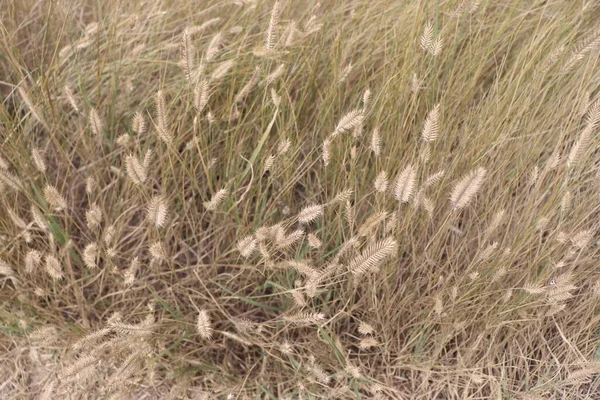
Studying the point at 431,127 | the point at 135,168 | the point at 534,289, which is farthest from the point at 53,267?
the point at 534,289

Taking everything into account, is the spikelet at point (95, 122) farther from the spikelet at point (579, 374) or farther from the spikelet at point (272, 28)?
the spikelet at point (579, 374)

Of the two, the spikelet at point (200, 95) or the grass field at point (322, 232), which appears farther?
the grass field at point (322, 232)

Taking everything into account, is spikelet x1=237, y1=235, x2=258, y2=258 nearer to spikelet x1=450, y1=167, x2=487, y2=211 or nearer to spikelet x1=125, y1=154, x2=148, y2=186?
spikelet x1=125, y1=154, x2=148, y2=186

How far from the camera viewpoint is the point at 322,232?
5.54ft

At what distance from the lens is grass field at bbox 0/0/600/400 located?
1588 mm

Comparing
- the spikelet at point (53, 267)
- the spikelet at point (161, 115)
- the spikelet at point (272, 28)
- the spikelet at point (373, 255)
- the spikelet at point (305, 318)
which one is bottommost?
the spikelet at point (305, 318)

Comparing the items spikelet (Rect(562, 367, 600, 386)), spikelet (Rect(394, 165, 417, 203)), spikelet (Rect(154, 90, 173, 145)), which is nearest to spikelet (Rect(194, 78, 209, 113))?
spikelet (Rect(154, 90, 173, 145))

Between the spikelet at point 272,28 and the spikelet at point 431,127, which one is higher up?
the spikelet at point 272,28

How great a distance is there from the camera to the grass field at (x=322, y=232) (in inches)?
62.5

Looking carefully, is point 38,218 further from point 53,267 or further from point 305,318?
point 305,318

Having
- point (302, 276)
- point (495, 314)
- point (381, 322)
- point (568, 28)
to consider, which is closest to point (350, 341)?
point (381, 322)

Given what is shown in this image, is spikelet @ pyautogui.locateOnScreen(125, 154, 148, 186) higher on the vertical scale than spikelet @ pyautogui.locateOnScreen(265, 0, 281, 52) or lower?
lower

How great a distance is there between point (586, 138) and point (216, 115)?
3.21 feet

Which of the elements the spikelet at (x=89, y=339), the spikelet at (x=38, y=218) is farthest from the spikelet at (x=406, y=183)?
the spikelet at (x=38, y=218)
